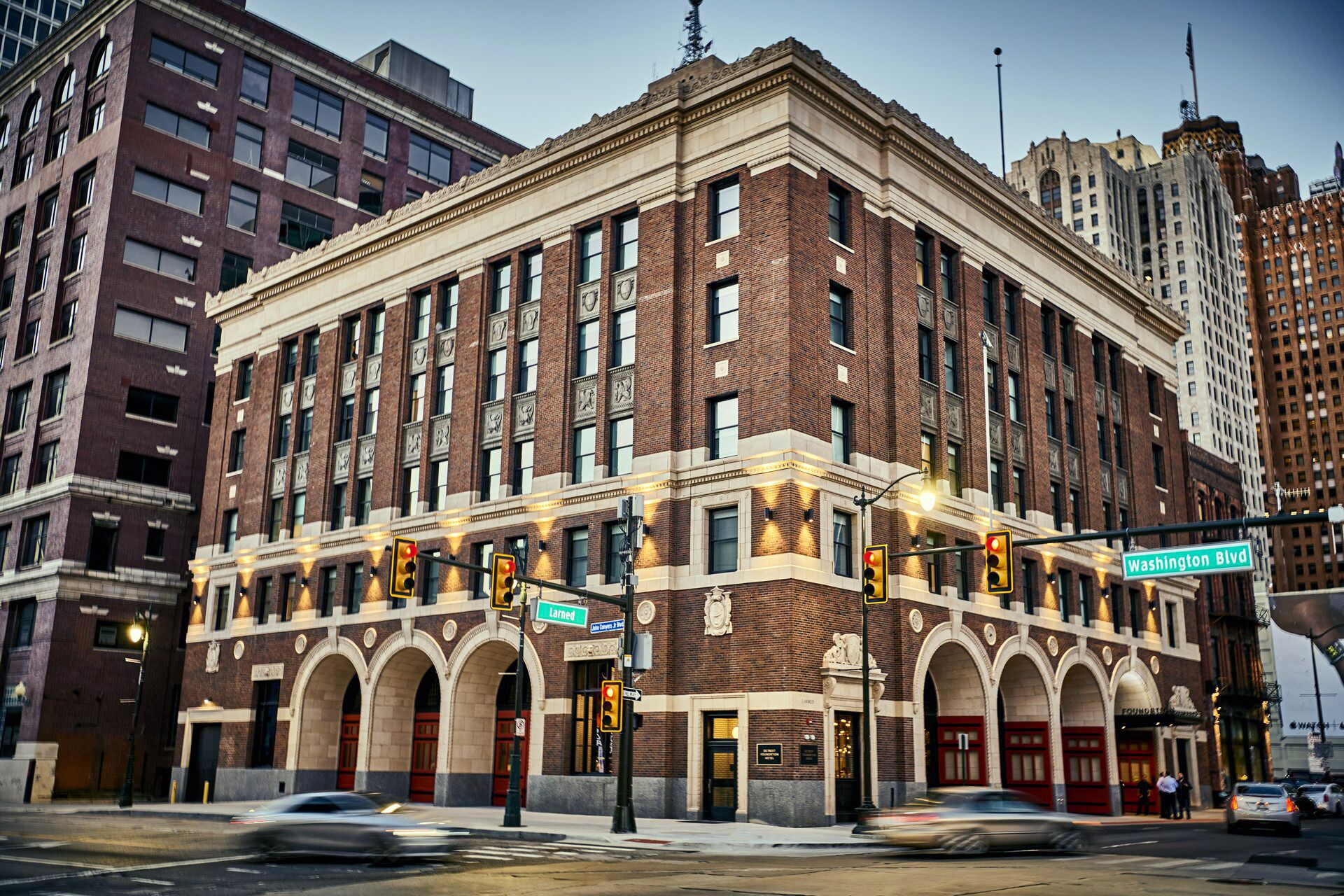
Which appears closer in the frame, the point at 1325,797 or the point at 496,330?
the point at 496,330

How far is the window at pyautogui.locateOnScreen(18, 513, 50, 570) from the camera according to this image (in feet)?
197

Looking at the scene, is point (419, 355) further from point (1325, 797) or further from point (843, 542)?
point (1325, 797)

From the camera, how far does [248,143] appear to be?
67625 mm

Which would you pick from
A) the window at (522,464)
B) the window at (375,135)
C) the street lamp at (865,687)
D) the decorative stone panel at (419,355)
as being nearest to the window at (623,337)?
the window at (522,464)

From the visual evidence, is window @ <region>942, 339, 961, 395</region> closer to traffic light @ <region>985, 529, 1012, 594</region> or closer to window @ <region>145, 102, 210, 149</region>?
traffic light @ <region>985, 529, 1012, 594</region>

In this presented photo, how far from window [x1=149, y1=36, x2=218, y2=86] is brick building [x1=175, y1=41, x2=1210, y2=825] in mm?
15806

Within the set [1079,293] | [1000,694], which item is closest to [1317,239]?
[1079,293]

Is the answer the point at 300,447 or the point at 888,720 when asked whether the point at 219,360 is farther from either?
the point at 888,720

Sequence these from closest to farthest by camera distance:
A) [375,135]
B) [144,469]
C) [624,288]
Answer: [624,288] → [144,469] → [375,135]

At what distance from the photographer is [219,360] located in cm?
6050

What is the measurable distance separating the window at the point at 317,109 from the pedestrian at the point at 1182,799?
58072 millimetres

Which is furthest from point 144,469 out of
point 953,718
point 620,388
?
point 953,718

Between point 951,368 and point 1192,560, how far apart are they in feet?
68.3

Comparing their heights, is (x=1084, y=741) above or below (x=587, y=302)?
below
